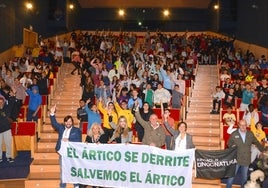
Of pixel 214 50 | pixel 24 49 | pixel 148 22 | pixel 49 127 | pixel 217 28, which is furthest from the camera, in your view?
pixel 148 22

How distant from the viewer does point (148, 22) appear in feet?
134

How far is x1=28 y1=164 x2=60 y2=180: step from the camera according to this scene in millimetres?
11297

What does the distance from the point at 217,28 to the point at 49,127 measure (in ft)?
66.4

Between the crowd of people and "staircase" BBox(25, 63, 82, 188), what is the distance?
2.14ft

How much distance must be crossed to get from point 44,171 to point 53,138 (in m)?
2.40

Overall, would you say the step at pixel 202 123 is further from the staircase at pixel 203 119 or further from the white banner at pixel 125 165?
the white banner at pixel 125 165

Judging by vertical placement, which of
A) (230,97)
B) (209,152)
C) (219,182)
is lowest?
(219,182)

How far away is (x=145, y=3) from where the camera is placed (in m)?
39.0

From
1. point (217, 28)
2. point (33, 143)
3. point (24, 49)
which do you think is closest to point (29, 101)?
point (33, 143)

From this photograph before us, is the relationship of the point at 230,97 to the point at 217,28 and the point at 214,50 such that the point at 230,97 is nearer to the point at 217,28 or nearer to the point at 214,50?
the point at 214,50

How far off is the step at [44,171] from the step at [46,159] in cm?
30

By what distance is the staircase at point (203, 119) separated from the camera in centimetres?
1380

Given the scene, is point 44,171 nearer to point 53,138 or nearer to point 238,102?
point 53,138

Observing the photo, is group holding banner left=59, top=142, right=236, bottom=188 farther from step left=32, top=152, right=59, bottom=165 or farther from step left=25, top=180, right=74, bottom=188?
step left=32, top=152, right=59, bottom=165
